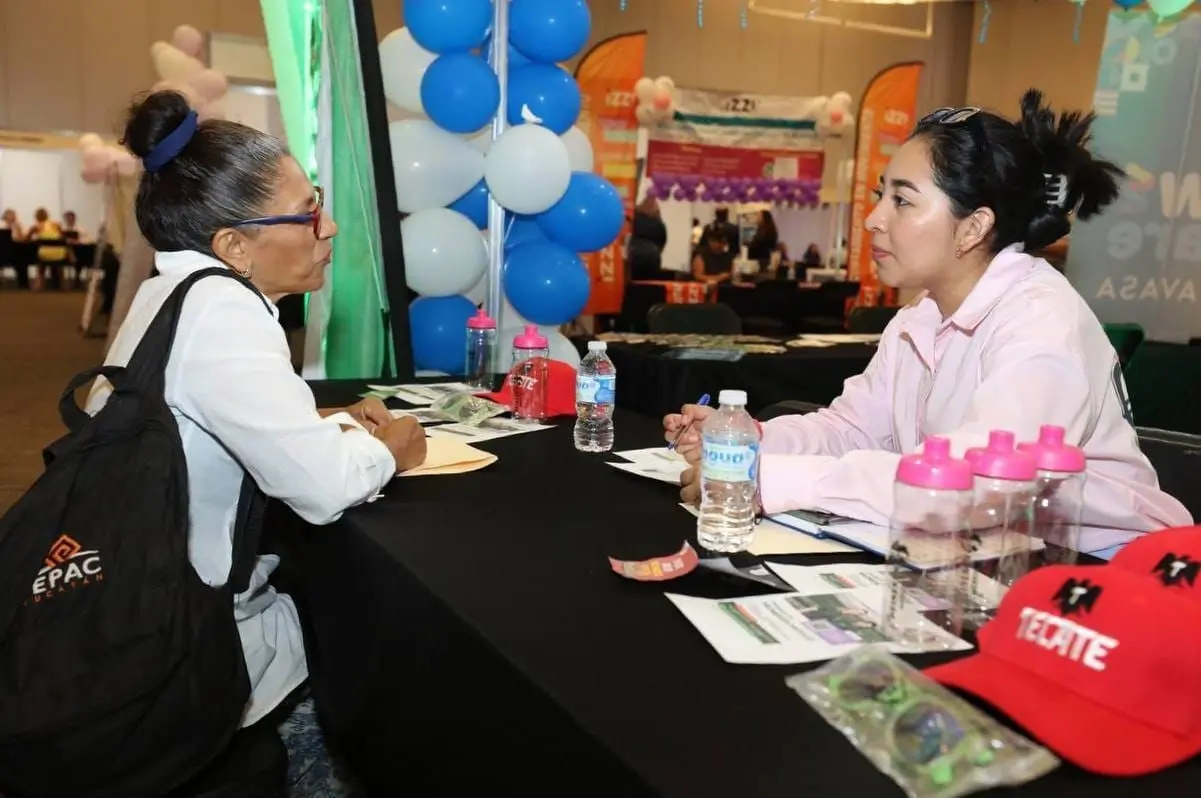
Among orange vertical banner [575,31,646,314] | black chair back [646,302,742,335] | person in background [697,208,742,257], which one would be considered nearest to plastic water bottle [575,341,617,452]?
black chair back [646,302,742,335]

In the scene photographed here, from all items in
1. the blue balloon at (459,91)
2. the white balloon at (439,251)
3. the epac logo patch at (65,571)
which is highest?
the blue balloon at (459,91)

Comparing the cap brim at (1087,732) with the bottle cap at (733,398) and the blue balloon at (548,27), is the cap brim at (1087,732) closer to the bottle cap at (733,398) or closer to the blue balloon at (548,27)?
the bottle cap at (733,398)

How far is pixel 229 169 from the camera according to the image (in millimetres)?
1499

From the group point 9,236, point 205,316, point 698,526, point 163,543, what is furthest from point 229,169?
point 9,236

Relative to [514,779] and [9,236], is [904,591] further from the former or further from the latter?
[9,236]

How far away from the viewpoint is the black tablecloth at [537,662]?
73cm

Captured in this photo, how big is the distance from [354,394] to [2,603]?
1358 mm

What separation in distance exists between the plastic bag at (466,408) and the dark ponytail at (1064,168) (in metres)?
1.15

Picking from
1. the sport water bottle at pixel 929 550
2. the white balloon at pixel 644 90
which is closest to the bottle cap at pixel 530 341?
the sport water bottle at pixel 929 550

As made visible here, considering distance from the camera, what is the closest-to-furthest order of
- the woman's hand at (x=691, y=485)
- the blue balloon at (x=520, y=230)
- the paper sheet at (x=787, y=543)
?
the paper sheet at (x=787, y=543), the woman's hand at (x=691, y=485), the blue balloon at (x=520, y=230)

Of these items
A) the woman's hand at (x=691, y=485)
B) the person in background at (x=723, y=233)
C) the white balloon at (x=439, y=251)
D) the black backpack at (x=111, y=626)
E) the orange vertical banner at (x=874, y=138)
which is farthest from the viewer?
the orange vertical banner at (x=874, y=138)

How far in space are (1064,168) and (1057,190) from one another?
3 centimetres

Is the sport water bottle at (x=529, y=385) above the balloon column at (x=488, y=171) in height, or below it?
below

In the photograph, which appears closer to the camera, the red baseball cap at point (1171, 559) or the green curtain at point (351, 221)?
the red baseball cap at point (1171, 559)
